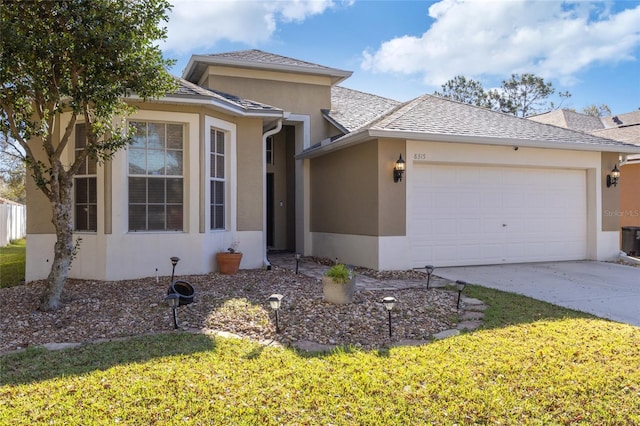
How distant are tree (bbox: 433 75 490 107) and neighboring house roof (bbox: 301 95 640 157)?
80.1ft

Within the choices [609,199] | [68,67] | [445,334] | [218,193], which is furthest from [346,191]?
[609,199]

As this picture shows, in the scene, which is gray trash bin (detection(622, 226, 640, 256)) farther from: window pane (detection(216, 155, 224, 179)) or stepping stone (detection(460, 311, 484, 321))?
window pane (detection(216, 155, 224, 179))

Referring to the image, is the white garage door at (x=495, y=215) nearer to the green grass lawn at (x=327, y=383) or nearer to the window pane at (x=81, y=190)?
the green grass lawn at (x=327, y=383)

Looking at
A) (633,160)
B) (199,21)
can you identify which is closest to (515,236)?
(633,160)

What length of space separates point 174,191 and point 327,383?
230 inches

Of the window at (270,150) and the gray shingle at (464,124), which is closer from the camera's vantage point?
the gray shingle at (464,124)

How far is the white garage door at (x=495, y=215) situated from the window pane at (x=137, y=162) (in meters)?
5.54

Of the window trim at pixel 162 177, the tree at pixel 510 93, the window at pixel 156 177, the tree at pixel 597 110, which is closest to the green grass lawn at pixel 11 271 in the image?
the window trim at pixel 162 177

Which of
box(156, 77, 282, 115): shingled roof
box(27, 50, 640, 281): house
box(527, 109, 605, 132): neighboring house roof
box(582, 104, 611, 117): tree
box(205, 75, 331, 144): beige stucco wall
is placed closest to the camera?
box(156, 77, 282, 115): shingled roof

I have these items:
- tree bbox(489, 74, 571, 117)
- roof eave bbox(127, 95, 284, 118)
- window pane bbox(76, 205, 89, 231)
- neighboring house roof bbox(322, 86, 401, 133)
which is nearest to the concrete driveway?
neighboring house roof bbox(322, 86, 401, 133)

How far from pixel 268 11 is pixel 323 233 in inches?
238

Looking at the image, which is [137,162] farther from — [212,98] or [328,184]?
[328,184]

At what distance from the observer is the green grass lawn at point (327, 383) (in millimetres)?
3223

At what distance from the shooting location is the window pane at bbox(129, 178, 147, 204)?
321 inches
